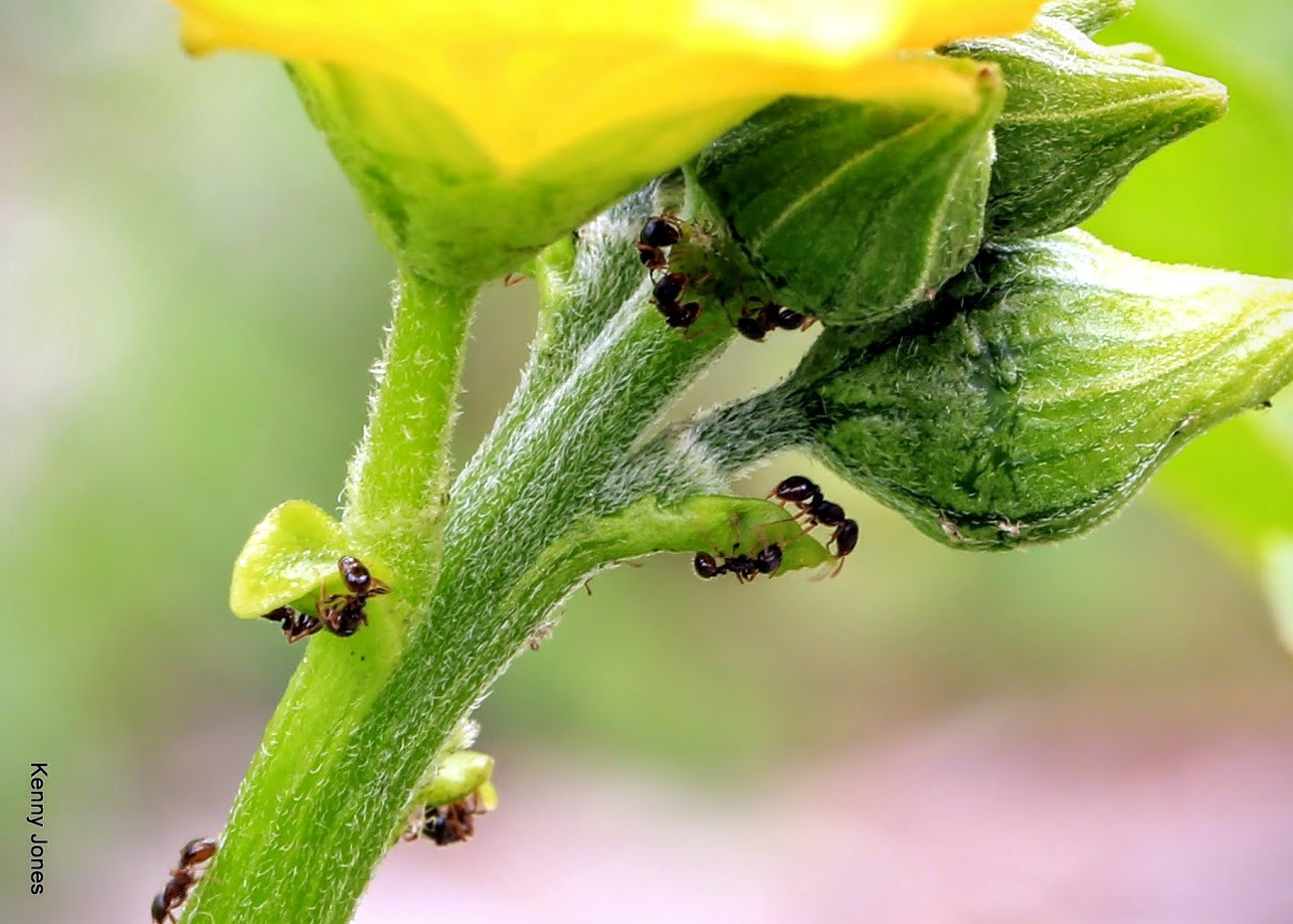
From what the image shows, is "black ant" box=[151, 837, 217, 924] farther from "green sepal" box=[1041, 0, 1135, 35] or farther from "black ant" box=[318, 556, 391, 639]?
"green sepal" box=[1041, 0, 1135, 35]

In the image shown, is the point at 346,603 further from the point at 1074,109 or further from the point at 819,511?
the point at 1074,109

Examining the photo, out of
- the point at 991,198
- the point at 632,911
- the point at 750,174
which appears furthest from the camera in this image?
the point at 632,911

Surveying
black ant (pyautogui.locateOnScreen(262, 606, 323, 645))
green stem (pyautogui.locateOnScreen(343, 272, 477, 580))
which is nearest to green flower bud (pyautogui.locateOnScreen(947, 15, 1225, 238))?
green stem (pyautogui.locateOnScreen(343, 272, 477, 580))

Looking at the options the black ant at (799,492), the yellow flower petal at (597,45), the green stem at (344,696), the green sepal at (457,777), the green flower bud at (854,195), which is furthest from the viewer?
the black ant at (799,492)

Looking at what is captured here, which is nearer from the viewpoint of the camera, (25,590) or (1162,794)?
(25,590)

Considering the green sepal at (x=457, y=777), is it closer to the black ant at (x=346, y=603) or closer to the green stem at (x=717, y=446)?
the black ant at (x=346, y=603)

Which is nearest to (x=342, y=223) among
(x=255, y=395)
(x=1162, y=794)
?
(x=255, y=395)

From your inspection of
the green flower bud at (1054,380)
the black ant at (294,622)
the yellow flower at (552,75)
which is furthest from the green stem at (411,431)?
the green flower bud at (1054,380)

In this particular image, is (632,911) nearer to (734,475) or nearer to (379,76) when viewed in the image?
(734,475)
